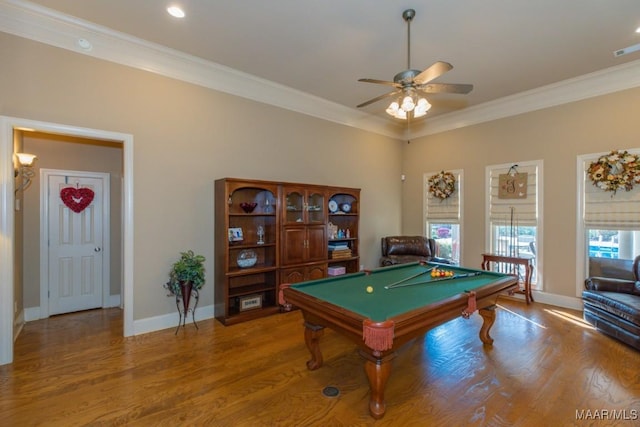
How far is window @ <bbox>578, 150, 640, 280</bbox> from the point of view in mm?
4082

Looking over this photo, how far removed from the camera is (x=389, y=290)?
281 centimetres

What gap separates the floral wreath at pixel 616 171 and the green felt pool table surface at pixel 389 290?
2476mm

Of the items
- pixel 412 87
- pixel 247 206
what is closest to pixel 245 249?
pixel 247 206

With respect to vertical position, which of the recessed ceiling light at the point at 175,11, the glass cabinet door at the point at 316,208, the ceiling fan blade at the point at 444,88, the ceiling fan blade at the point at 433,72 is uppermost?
the recessed ceiling light at the point at 175,11

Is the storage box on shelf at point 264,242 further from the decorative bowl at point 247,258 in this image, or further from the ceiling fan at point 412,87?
the ceiling fan at point 412,87

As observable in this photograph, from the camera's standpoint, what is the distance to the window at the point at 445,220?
5.90 metres

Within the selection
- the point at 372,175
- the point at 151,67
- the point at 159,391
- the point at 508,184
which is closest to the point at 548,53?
the point at 508,184

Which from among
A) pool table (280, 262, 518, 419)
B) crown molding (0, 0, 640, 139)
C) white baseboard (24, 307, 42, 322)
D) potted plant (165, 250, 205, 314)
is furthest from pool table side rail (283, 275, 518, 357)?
white baseboard (24, 307, 42, 322)

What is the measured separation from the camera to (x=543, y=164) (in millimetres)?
4816

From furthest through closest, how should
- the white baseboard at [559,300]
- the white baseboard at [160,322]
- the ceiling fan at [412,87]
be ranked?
1. the white baseboard at [559,300]
2. the white baseboard at [160,322]
3. the ceiling fan at [412,87]

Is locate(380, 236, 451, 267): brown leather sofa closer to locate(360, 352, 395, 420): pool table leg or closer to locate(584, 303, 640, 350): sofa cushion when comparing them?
locate(584, 303, 640, 350): sofa cushion

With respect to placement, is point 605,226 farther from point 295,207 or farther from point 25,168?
point 25,168

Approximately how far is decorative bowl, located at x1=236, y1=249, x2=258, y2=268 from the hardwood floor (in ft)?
2.91

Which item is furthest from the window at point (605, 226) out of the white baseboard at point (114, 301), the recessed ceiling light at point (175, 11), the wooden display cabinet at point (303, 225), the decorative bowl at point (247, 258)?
the white baseboard at point (114, 301)
